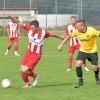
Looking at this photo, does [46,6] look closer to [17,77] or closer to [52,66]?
[52,66]

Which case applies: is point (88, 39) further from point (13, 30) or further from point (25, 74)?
point (13, 30)

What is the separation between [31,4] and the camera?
56625mm

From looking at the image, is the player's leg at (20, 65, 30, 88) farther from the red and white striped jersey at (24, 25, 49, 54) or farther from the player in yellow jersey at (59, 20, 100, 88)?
the player in yellow jersey at (59, 20, 100, 88)

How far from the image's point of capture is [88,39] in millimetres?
13438

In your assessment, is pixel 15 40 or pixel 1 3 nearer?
pixel 15 40

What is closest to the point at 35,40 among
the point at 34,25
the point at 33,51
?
the point at 33,51

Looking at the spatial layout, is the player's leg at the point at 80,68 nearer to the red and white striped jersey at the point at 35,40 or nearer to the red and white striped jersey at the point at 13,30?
the red and white striped jersey at the point at 35,40

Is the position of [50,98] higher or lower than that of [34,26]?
lower

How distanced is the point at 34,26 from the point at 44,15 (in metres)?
41.5

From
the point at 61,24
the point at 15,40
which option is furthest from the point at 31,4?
the point at 15,40

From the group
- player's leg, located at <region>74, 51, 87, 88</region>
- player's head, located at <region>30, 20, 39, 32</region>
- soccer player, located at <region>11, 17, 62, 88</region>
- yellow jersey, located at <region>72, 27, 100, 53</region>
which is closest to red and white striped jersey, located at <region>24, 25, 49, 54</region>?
soccer player, located at <region>11, 17, 62, 88</region>

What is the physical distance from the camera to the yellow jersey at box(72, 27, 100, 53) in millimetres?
13375

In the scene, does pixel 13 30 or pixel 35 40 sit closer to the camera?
pixel 35 40

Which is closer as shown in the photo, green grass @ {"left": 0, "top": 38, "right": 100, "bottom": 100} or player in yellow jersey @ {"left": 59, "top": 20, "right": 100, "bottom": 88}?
green grass @ {"left": 0, "top": 38, "right": 100, "bottom": 100}
